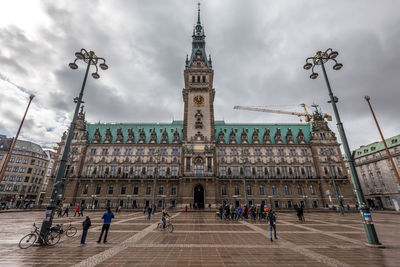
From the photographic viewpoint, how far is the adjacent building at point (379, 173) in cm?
5078

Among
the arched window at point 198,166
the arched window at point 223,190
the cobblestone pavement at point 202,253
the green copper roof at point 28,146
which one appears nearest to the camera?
the cobblestone pavement at point 202,253

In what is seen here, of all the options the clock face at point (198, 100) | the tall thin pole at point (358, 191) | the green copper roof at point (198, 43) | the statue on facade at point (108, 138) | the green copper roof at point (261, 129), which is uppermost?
the green copper roof at point (198, 43)

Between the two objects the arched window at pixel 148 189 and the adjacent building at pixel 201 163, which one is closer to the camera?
the adjacent building at pixel 201 163

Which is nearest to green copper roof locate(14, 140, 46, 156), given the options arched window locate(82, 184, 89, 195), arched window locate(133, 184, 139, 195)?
arched window locate(82, 184, 89, 195)

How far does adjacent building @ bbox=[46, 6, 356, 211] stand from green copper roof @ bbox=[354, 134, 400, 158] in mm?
17122

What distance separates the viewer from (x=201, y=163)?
4866cm

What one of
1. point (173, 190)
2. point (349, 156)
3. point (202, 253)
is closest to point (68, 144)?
point (202, 253)

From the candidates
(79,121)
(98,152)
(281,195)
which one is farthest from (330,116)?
(79,121)

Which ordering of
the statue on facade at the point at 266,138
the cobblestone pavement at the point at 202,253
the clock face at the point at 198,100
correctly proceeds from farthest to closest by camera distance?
1. the statue on facade at the point at 266,138
2. the clock face at the point at 198,100
3. the cobblestone pavement at the point at 202,253

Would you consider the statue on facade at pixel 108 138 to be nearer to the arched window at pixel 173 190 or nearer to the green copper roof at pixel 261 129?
the arched window at pixel 173 190

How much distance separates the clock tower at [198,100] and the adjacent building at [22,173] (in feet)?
202

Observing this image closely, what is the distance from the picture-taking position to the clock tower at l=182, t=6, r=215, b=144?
169ft

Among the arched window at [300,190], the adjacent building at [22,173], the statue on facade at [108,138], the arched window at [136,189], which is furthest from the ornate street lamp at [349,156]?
the adjacent building at [22,173]

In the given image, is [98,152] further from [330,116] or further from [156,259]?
[330,116]
